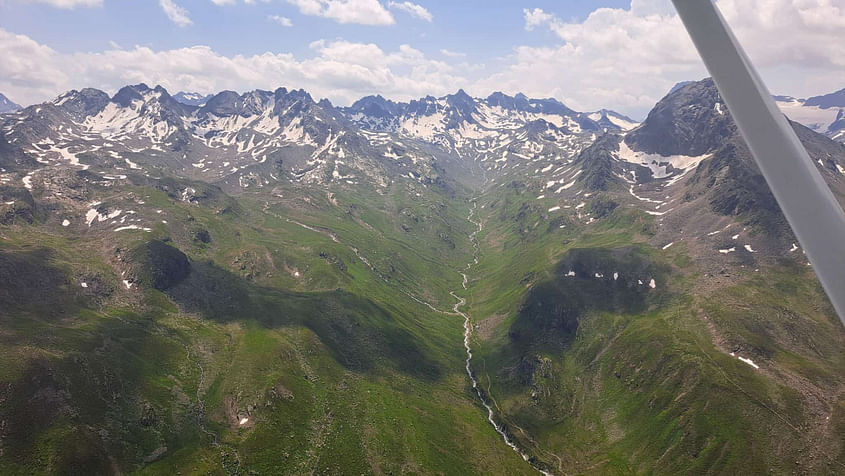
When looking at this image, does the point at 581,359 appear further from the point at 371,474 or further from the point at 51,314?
the point at 51,314

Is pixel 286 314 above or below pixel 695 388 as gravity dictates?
above

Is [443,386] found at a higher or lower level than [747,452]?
lower

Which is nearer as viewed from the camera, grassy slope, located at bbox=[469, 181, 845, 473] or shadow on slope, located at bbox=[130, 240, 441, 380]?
grassy slope, located at bbox=[469, 181, 845, 473]

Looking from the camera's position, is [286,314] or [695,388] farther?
[286,314]

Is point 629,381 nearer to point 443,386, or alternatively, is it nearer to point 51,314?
point 443,386

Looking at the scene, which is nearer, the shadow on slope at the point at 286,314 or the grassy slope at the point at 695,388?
the grassy slope at the point at 695,388

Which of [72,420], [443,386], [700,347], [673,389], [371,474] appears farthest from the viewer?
[443,386]

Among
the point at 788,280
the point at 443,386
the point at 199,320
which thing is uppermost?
the point at 788,280

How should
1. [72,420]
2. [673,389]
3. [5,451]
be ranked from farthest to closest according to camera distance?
[673,389]
[72,420]
[5,451]

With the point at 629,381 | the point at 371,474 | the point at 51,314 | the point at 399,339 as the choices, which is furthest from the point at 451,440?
the point at 51,314

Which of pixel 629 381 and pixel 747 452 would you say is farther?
pixel 629 381
